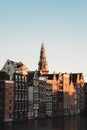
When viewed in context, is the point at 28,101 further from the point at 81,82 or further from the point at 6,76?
the point at 81,82

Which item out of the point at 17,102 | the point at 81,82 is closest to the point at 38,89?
the point at 17,102

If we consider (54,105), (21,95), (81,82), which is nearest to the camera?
(21,95)

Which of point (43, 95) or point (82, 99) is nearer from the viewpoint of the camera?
point (43, 95)

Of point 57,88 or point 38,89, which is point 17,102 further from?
point 57,88

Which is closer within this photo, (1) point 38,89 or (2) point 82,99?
(1) point 38,89

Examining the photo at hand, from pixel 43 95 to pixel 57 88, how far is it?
49.7 ft

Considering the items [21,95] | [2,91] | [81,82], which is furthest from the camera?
[81,82]

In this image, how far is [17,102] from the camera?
110 meters

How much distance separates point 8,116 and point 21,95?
1019 cm

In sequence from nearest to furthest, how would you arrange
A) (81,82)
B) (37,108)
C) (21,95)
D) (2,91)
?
(2,91)
(21,95)
(37,108)
(81,82)

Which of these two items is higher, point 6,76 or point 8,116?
point 6,76

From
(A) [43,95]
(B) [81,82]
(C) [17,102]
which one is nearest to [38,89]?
(A) [43,95]

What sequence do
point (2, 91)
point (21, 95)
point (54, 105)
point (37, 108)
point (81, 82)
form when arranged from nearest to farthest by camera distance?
point (2, 91) < point (21, 95) < point (37, 108) < point (54, 105) < point (81, 82)

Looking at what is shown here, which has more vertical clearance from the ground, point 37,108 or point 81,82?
point 81,82
